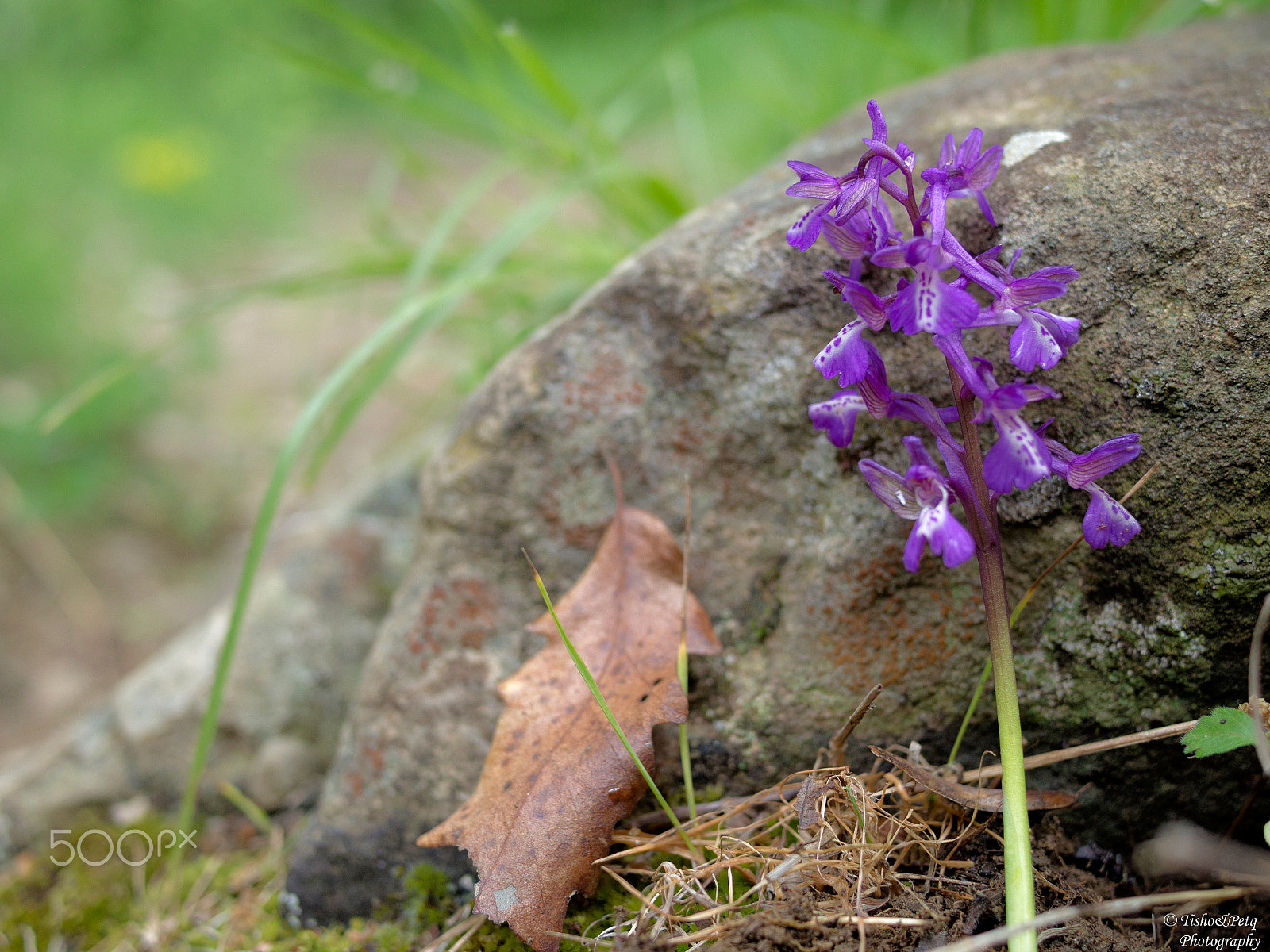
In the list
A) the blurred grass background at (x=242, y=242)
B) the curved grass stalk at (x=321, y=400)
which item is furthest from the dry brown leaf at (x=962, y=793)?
the blurred grass background at (x=242, y=242)

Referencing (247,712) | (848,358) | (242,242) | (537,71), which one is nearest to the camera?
(848,358)

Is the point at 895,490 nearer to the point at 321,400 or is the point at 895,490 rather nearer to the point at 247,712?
the point at 321,400

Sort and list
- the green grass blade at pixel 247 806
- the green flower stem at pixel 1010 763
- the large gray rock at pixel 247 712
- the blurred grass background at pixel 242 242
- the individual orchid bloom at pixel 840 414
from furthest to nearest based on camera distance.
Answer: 1. the blurred grass background at pixel 242 242
2. the large gray rock at pixel 247 712
3. the green grass blade at pixel 247 806
4. the individual orchid bloom at pixel 840 414
5. the green flower stem at pixel 1010 763

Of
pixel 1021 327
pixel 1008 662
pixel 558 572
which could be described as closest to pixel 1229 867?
pixel 1008 662

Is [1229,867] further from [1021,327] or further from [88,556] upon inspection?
[88,556]

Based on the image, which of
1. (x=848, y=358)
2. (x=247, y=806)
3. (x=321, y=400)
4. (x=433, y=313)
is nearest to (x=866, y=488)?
(x=848, y=358)

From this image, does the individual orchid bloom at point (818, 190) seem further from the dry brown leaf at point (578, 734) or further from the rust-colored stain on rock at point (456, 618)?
the rust-colored stain on rock at point (456, 618)
